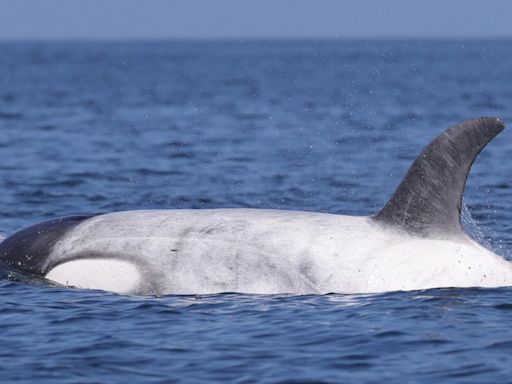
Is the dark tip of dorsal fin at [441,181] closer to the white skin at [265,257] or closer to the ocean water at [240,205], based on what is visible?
the white skin at [265,257]

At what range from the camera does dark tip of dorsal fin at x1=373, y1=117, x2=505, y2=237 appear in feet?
44.2

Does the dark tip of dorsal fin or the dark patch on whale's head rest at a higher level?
the dark tip of dorsal fin

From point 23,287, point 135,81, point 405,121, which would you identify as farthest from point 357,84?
point 23,287

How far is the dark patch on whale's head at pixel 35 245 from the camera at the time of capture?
48.8 feet

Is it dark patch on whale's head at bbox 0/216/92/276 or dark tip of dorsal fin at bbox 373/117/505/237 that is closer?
dark tip of dorsal fin at bbox 373/117/505/237

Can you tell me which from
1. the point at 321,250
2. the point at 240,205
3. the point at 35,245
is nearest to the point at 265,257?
the point at 321,250

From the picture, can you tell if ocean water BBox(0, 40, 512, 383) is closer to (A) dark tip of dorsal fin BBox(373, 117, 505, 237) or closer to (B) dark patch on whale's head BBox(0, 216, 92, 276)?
(B) dark patch on whale's head BBox(0, 216, 92, 276)

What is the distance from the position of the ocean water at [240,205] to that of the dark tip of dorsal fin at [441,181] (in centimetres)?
83

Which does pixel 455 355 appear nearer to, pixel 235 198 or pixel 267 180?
pixel 235 198

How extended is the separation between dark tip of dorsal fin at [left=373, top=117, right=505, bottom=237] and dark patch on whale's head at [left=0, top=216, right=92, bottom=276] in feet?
14.4

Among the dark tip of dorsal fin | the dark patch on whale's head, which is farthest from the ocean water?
the dark tip of dorsal fin

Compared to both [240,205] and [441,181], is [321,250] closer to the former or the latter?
[441,181]

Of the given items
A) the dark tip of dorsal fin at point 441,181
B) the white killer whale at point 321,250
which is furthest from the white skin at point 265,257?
the dark tip of dorsal fin at point 441,181

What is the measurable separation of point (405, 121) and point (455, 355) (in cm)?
3364
